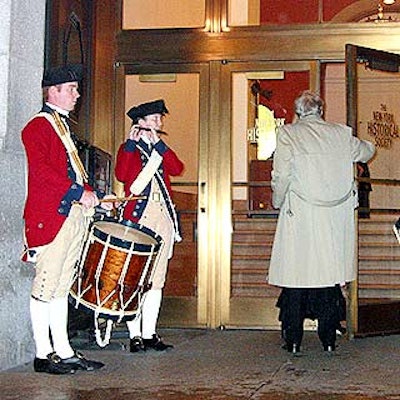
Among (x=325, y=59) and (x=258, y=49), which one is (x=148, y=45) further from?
(x=325, y=59)

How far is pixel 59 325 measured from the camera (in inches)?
189

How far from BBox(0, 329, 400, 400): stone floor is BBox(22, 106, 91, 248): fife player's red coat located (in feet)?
2.35

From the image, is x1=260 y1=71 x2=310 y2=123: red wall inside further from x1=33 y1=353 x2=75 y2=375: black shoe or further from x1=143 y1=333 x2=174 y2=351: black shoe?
x1=33 y1=353 x2=75 y2=375: black shoe

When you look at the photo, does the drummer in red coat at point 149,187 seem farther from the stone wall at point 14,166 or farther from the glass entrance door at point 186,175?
the glass entrance door at point 186,175

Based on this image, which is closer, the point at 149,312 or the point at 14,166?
the point at 14,166

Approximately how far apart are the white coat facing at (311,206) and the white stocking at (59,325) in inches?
55.4

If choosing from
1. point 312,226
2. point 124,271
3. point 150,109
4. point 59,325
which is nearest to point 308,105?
point 312,226

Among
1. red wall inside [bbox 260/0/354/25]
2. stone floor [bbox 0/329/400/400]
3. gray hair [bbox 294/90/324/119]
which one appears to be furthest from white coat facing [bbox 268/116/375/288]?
red wall inside [bbox 260/0/354/25]

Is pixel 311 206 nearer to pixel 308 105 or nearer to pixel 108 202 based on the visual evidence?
pixel 308 105

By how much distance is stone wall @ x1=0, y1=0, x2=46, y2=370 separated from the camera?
495 centimetres

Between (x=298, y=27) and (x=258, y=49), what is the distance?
1.11 feet

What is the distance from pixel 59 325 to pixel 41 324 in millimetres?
106

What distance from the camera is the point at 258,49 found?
7.16 meters

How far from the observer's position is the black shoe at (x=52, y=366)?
4.73m
